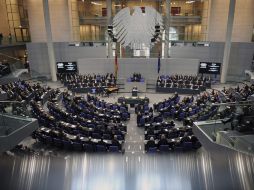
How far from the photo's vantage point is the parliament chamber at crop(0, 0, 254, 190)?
26.3 feet

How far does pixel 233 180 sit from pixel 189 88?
16670mm

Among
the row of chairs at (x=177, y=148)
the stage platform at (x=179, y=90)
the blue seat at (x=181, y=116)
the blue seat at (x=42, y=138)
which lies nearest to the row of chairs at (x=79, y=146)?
the blue seat at (x=42, y=138)

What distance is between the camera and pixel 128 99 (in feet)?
65.2

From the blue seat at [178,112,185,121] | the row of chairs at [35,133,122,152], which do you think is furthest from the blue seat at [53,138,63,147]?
the blue seat at [178,112,185,121]

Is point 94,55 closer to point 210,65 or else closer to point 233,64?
point 210,65

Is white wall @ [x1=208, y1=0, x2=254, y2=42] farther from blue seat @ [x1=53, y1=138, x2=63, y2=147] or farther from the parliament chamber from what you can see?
blue seat @ [x1=53, y1=138, x2=63, y2=147]

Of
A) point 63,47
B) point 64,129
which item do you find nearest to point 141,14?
point 64,129

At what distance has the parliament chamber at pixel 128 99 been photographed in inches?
316

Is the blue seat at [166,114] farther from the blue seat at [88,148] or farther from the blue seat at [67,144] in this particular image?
the blue seat at [67,144]

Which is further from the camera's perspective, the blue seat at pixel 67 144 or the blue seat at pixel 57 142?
the blue seat at pixel 57 142

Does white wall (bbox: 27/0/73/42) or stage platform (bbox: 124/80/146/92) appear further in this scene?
white wall (bbox: 27/0/73/42)

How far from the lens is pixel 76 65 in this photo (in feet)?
88.7

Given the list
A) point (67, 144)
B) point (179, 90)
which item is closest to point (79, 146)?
point (67, 144)

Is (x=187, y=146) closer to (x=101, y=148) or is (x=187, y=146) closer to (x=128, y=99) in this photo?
(x=101, y=148)
